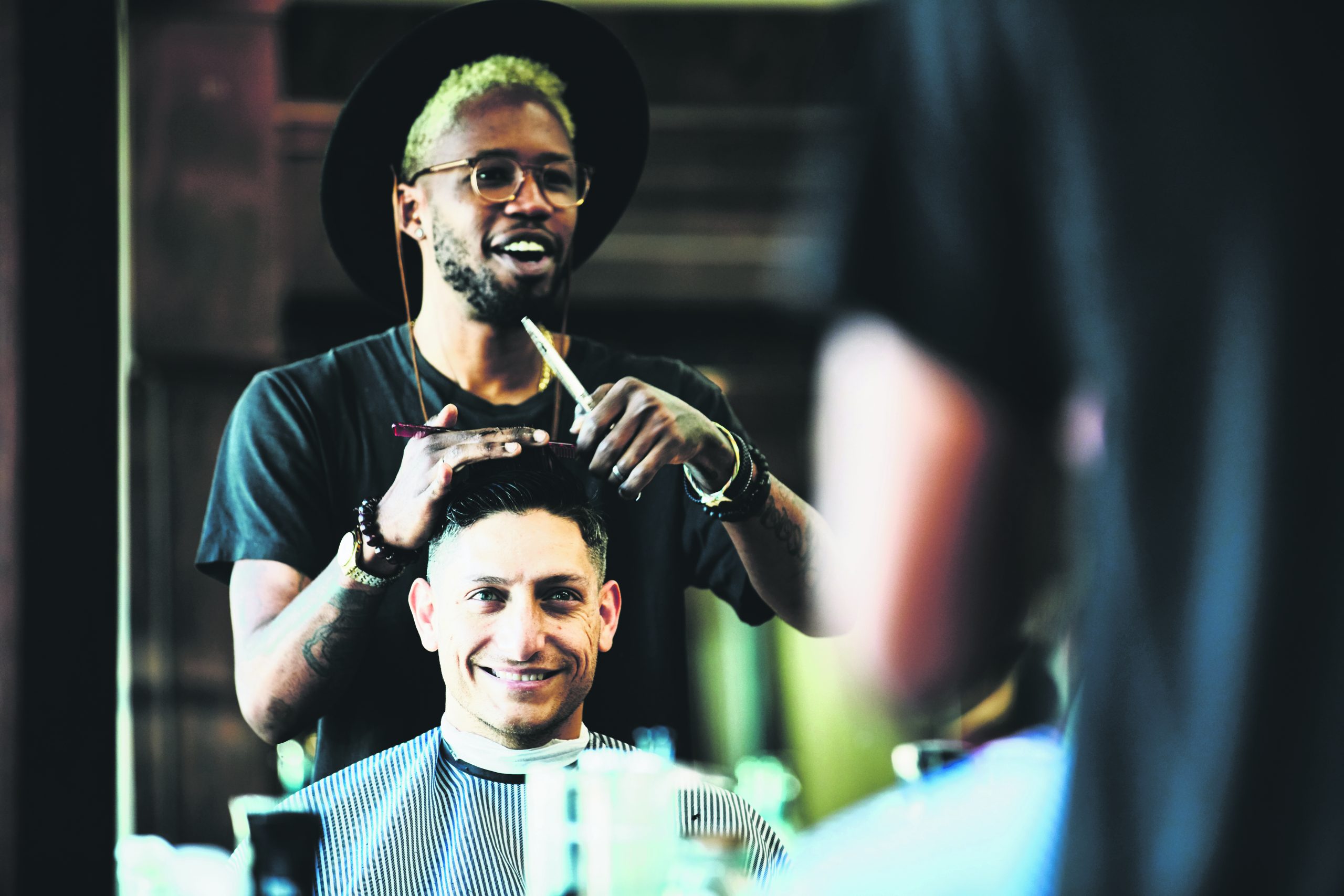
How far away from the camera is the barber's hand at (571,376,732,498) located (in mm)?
1654

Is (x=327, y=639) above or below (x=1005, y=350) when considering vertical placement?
below

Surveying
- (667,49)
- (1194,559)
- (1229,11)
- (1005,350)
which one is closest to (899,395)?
(1005,350)

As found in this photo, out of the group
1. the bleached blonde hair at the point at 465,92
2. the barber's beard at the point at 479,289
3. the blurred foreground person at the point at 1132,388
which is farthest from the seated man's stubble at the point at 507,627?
the blurred foreground person at the point at 1132,388

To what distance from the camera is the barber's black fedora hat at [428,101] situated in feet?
6.53

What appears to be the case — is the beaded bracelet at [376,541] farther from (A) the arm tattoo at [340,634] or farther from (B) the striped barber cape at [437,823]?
(B) the striped barber cape at [437,823]

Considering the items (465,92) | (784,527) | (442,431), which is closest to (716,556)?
(784,527)

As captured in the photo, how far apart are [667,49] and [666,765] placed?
4949 mm

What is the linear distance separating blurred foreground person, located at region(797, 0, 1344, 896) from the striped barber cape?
784 millimetres

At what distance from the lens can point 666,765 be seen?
1.42m

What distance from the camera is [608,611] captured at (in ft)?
6.31

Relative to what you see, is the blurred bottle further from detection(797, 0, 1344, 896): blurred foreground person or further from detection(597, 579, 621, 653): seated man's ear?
detection(797, 0, 1344, 896): blurred foreground person

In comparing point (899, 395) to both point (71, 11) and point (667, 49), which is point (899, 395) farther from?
point (667, 49)

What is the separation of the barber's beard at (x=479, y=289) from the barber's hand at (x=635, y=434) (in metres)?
0.30

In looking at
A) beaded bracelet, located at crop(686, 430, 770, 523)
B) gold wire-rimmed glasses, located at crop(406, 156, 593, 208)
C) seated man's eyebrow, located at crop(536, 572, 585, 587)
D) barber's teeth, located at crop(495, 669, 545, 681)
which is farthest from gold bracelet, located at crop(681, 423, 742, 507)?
gold wire-rimmed glasses, located at crop(406, 156, 593, 208)
